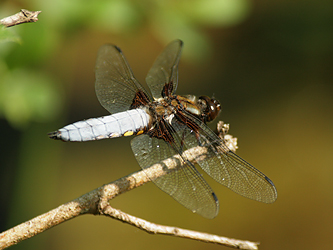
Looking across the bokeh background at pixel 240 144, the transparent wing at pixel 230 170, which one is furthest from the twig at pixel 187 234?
the bokeh background at pixel 240 144

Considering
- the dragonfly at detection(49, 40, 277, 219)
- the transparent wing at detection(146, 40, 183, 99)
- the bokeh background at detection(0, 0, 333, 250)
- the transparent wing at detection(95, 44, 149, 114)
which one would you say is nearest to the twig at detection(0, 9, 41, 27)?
the dragonfly at detection(49, 40, 277, 219)

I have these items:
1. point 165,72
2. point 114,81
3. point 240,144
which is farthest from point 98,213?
point 240,144

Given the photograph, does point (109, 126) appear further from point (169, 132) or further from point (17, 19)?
point (17, 19)

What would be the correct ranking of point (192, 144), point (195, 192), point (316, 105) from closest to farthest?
point (195, 192) < point (192, 144) < point (316, 105)

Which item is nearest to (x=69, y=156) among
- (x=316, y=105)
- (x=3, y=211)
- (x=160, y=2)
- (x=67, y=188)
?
(x=67, y=188)

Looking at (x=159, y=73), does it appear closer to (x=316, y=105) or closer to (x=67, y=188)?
(x=67, y=188)

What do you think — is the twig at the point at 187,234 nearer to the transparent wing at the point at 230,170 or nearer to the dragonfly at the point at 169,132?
the dragonfly at the point at 169,132
